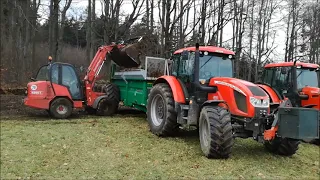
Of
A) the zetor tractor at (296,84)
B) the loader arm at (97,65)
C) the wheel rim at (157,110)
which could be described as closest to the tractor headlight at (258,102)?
the zetor tractor at (296,84)

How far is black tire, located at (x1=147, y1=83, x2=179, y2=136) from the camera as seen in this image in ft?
27.7

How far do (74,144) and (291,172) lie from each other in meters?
4.72

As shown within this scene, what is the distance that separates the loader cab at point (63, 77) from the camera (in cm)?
1118

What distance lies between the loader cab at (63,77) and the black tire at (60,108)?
14.1 inches

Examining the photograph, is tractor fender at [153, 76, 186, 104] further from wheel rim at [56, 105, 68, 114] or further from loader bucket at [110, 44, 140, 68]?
wheel rim at [56, 105, 68, 114]

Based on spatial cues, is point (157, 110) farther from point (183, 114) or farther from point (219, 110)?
point (219, 110)

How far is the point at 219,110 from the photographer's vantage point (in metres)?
6.94

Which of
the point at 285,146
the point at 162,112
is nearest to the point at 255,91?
the point at 285,146

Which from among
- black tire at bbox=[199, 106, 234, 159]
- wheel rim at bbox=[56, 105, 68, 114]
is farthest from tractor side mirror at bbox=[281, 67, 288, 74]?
wheel rim at bbox=[56, 105, 68, 114]

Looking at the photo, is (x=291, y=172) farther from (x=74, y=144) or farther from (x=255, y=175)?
(x=74, y=144)

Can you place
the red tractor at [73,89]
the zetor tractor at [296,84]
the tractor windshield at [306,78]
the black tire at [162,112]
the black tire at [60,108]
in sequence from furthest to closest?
the black tire at [60,108], the red tractor at [73,89], the tractor windshield at [306,78], the zetor tractor at [296,84], the black tire at [162,112]

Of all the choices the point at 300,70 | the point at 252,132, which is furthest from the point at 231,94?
the point at 300,70

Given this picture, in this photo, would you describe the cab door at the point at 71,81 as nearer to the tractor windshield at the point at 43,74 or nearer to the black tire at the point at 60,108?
the black tire at the point at 60,108

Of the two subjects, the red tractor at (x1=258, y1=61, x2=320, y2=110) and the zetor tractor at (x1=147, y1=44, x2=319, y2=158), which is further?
the red tractor at (x1=258, y1=61, x2=320, y2=110)
